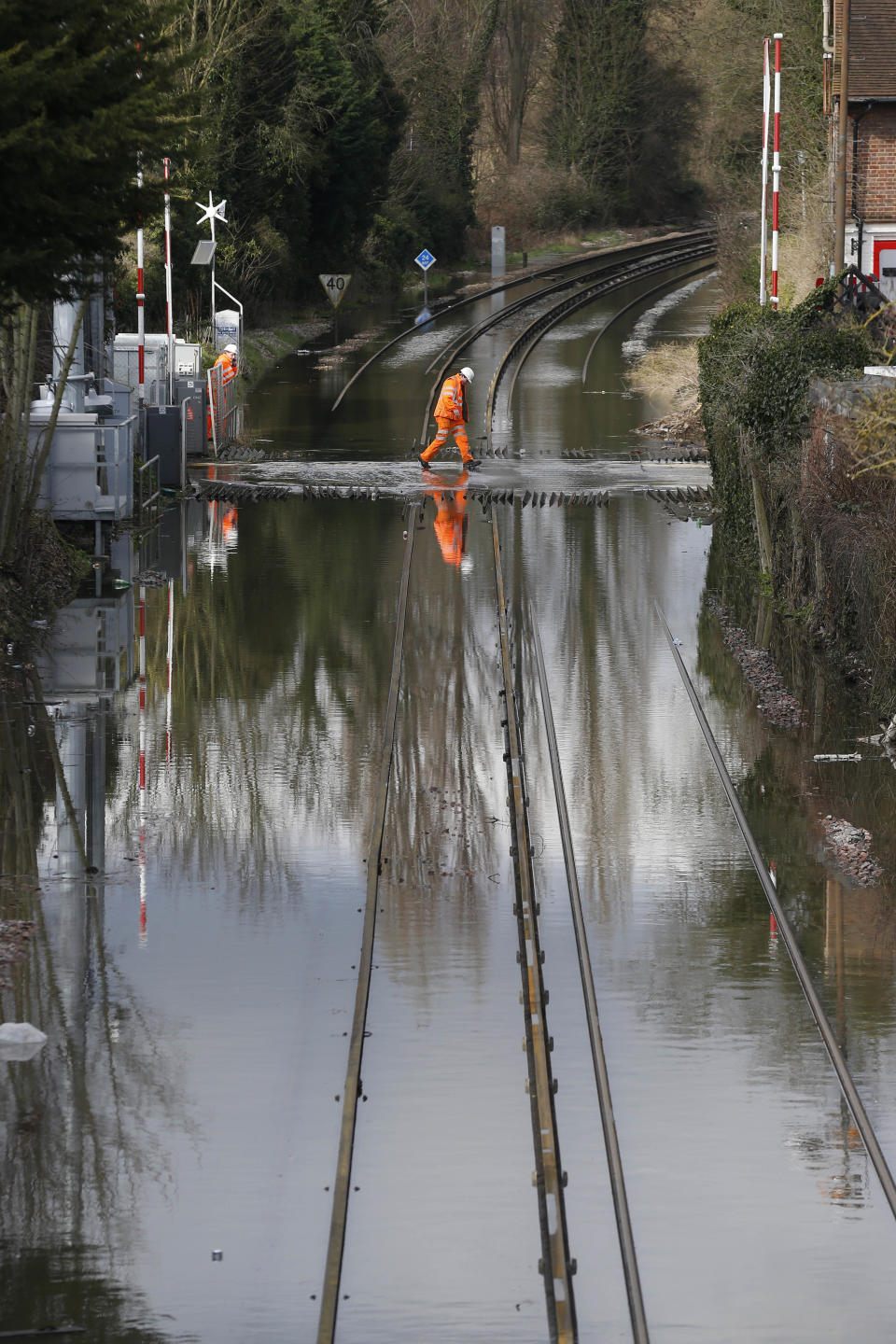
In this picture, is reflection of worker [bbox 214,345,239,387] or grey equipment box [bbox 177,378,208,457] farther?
reflection of worker [bbox 214,345,239,387]

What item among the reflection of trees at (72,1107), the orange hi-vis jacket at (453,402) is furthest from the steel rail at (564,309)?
the reflection of trees at (72,1107)

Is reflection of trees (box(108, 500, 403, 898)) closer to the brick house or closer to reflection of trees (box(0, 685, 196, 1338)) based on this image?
reflection of trees (box(0, 685, 196, 1338))

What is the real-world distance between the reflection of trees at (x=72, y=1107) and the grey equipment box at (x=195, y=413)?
17405 mm

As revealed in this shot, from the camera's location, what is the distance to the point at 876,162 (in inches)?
1344

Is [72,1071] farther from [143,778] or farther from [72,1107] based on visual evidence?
[143,778]

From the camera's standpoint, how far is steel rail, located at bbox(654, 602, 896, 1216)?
22.9ft

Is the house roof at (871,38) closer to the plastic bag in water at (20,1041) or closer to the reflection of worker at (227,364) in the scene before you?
the reflection of worker at (227,364)

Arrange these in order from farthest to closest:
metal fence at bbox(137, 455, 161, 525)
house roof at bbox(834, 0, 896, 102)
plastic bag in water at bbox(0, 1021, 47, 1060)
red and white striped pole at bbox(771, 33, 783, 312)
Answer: house roof at bbox(834, 0, 896, 102) < red and white striped pole at bbox(771, 33, 783, 312) < metal fence at bbox(137, 455, 161, 525) < plastic bag in water at bbox(0, 1021, 47, 1060)

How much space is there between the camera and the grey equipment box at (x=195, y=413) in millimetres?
26812

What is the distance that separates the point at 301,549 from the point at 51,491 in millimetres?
2867

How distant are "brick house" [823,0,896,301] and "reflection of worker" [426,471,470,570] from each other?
12.8 meters

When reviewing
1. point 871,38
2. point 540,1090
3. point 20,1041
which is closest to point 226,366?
point 871,38

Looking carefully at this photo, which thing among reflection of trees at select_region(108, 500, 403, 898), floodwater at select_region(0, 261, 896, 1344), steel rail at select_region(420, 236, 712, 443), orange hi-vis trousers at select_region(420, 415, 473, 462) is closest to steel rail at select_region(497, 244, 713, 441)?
steel rail at select_region(420, 236, 712, 443)

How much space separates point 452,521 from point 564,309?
24.0 meters
